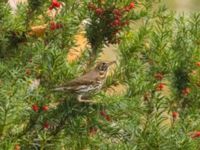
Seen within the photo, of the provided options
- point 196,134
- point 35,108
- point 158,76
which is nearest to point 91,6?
point 158,76

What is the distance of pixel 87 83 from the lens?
3371 mm

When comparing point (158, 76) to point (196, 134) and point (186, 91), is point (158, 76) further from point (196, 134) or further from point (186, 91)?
point (196, 134)

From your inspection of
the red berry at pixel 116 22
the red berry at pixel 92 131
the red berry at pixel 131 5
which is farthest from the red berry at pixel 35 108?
the red berry at pixel 131 5

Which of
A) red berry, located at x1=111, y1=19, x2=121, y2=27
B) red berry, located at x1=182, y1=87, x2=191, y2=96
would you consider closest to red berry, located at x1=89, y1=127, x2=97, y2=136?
red berry, located at x1=182, y1=87, x2=191, y2=96

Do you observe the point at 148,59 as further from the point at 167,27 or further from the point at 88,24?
the point at 88,24

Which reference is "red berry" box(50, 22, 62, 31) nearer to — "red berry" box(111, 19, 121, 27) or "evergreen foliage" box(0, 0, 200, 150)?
"evergreen foliage" box(0, 0, 200, 150)

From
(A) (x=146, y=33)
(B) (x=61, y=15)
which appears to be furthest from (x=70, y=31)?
(A) (x=146, y=33)

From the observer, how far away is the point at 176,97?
3.29 meters

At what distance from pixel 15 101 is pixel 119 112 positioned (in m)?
0.72

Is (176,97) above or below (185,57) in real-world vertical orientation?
below

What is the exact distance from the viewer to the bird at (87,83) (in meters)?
3.25

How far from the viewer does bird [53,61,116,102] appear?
325cm

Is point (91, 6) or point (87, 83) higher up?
point (91, 6)

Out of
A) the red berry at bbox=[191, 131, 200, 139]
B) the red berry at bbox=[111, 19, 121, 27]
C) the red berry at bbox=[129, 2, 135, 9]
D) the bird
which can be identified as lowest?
the red berry at bbox=[191, 131, 200, 139]
